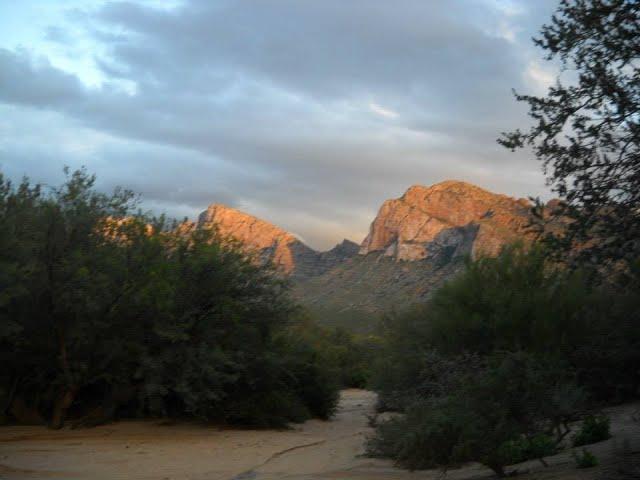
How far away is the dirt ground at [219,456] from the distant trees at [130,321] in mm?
1104

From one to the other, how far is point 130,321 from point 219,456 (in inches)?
228

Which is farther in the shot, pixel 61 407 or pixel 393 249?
pixel 393 249

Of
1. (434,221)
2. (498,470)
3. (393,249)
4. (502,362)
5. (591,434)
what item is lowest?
(498,470)

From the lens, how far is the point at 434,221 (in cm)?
11319

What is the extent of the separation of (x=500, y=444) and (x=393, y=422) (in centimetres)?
209

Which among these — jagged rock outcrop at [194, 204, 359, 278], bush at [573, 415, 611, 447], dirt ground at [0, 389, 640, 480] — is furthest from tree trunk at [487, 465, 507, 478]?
jagged rock outcrop at [194, 204, 359, 278]

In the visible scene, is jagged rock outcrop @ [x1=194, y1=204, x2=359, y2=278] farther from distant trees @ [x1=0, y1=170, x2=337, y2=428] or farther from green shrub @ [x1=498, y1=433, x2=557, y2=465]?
green shrub @ [x1=498, y1=433, x2=557, y2=465]

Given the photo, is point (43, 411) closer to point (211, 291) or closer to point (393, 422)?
point (211, 291)

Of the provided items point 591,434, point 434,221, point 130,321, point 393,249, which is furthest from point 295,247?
point 591,434

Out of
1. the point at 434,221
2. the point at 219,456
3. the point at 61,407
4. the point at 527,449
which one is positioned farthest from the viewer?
the point at 434,221

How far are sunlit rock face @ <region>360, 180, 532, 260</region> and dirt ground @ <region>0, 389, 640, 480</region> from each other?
66258 millimetres

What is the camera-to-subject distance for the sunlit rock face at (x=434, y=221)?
98.9m

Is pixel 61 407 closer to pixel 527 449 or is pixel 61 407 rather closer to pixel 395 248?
pixel 527 449

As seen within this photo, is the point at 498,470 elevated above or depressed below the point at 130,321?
below
